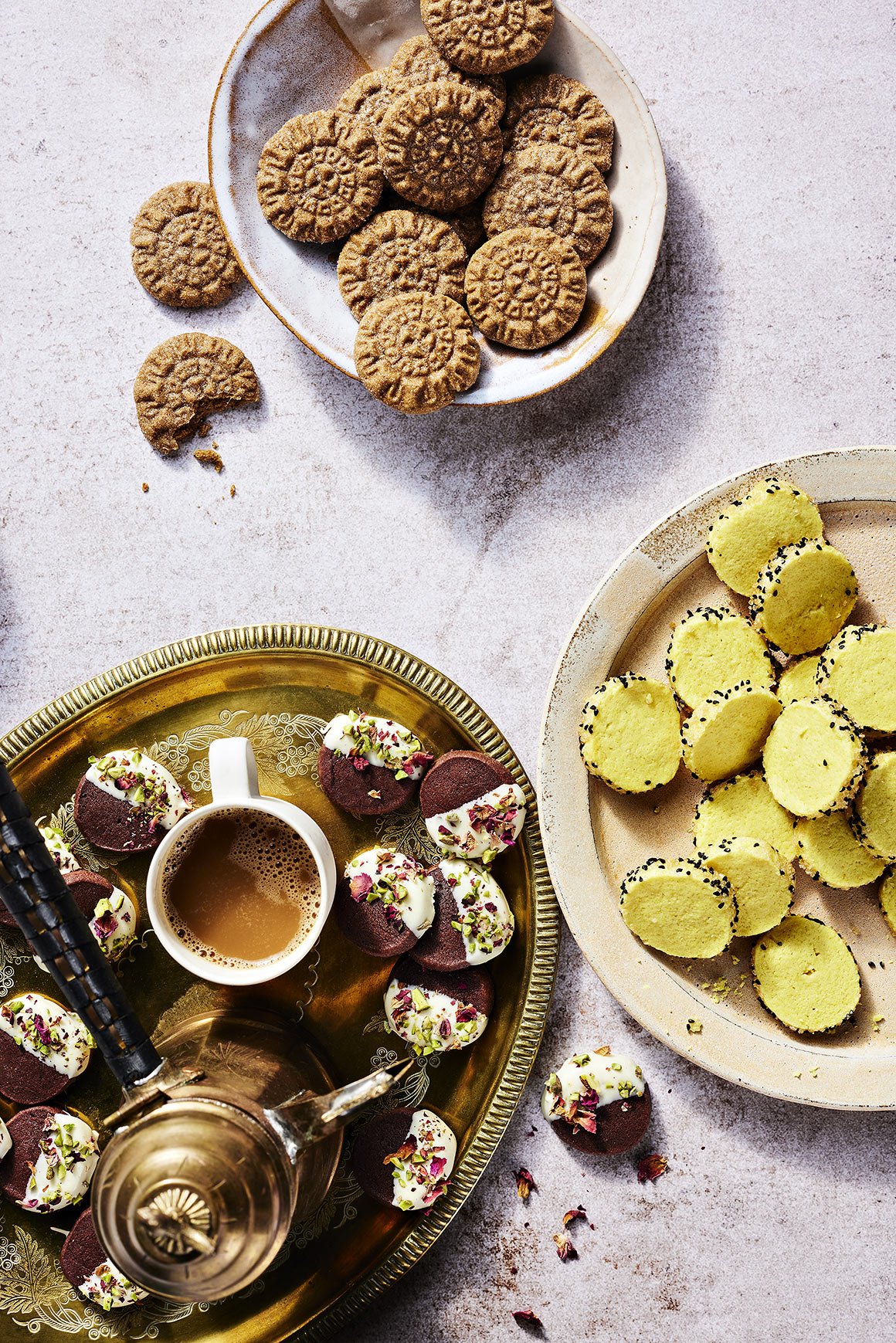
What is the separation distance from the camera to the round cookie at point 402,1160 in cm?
174

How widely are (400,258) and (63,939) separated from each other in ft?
4.45

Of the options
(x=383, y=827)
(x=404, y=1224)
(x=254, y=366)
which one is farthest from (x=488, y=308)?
(x=404, y=1224)

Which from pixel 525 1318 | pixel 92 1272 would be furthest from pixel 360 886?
pixel 525 1318

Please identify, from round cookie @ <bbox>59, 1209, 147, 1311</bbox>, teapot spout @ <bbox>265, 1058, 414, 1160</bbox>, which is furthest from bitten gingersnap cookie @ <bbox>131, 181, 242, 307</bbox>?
round cookie @ <bbox>59, 1209, 147, 1311</bbox>

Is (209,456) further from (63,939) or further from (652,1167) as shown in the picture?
(652,1167)

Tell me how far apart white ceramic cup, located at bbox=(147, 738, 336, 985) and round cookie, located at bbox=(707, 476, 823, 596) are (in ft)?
2.94

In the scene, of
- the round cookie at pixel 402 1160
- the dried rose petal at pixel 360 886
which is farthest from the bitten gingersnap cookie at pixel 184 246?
the round cookie at pixel 402 1160

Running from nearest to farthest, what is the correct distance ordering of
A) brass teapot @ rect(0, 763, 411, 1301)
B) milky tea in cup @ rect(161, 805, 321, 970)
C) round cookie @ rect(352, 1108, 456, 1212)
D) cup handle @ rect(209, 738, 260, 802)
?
brass teapot @ rect(0, 763, 411, 1301) < cup handle @ rect(209, 738, 260, 802) < milky tea in cup @ rect(161, 805, 321, 970) < round cookie @ rect(352, 1108, 456, 1212)

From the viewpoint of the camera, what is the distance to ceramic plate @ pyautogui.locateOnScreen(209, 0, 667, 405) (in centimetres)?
177

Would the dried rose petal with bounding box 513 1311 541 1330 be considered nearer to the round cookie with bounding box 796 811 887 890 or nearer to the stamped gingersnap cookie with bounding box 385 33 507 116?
the round cookie with bounding box 796 811 887 890

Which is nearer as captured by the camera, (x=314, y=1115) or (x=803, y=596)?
(x=314, y=1115)

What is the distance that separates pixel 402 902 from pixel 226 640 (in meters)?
0.58

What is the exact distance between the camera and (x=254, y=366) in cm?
202

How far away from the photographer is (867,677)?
5.65ft
